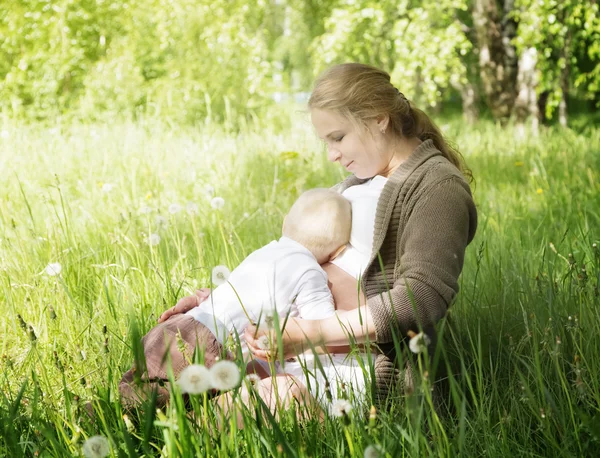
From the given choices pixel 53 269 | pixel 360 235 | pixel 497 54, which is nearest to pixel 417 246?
pixel 360 235

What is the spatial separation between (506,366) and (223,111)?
359 inches

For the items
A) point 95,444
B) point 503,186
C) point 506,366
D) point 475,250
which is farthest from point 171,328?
point 503,186

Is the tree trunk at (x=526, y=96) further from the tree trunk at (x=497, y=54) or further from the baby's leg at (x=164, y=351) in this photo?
the baby's leg at (x=164, y=351)

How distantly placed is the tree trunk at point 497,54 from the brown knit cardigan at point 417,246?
7.68 m

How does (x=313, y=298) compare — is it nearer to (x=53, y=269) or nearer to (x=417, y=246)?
(x=417, y=246)

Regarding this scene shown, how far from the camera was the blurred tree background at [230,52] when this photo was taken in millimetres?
8898

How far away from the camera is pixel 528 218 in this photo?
389 cm

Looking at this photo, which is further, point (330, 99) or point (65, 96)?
point (65, 96)

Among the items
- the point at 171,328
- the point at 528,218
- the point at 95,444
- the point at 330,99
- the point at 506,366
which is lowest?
the point at 528,218

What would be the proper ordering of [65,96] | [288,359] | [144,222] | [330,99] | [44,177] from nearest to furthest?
1. [288,359]
2. [330,99]
3. [144,222]
4. [44,177]
5. [65,96]

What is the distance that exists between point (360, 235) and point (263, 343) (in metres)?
0.62

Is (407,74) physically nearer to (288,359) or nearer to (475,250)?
(475,250)

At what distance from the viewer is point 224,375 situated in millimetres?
1186

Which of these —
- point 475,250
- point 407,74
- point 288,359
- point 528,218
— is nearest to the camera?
point 288,359
